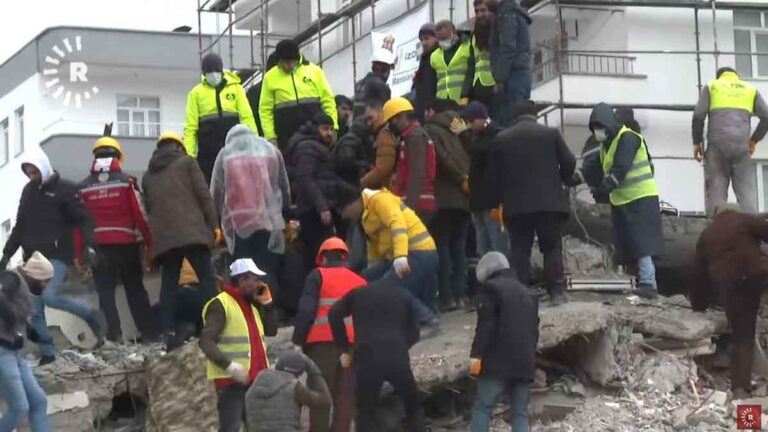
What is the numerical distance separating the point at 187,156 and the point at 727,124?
21.3ft

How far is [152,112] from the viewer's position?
5162cm

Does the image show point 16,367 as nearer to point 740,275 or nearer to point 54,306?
point 54,306

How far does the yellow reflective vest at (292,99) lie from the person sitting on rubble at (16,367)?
485 cm

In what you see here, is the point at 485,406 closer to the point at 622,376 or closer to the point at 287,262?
the point at 622,376

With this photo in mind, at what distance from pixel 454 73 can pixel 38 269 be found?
5.32 metres

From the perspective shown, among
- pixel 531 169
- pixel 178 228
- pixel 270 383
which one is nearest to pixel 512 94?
pixel 531 169

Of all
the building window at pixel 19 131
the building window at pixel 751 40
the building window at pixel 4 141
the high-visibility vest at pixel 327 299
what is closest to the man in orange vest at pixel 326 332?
the high-visibility vest at pixel 327 299

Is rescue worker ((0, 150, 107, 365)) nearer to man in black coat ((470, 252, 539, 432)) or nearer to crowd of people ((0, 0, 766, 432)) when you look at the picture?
crowd of people ((0, 0, 766, 432))

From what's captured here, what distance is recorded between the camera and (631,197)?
19.8 metres

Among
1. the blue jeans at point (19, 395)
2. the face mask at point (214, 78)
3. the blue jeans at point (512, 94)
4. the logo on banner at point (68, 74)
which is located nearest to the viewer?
the blue jeans at point (19, 395)

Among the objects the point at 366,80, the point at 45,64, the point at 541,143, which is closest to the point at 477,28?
the point at 366,80

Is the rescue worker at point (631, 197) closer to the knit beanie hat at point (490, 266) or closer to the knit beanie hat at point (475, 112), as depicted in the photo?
the knit beanie hat at point (475, 112)

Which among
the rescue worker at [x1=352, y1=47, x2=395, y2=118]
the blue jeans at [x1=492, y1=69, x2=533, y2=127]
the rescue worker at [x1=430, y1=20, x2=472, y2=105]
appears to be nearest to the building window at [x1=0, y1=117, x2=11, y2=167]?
the rescue worker at [x1=352, y1=47, x2=395, y2=118]

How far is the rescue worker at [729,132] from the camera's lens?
22109 millimetres
